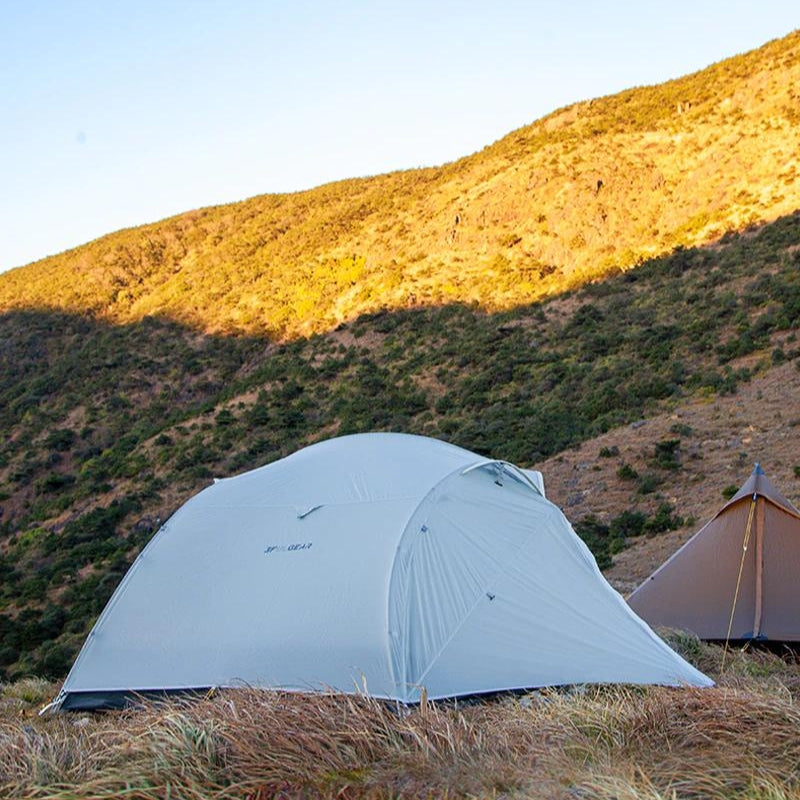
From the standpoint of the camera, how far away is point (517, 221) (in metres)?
41.6

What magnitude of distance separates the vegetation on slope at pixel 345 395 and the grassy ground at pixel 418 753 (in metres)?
11.8

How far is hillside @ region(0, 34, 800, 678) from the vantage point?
1977 centimetres

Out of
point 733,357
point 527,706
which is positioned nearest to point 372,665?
point 527,706

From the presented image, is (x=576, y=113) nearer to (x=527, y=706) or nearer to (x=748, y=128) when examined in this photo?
(x=748, y=128)

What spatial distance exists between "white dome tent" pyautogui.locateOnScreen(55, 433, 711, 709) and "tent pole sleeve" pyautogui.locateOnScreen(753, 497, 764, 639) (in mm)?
2250

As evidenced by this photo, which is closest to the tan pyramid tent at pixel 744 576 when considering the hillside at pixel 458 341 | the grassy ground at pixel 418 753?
the hillside at pixel 458 341

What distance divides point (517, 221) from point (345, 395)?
560 inches

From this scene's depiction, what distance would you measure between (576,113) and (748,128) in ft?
41.3

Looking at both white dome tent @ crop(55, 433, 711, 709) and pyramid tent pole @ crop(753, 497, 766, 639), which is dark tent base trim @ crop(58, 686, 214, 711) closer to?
white dome tent @ crop(55, 433, 711, 709)

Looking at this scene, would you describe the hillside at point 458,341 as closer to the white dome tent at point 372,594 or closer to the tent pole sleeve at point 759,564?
the tent pole sleeve at point 759,564

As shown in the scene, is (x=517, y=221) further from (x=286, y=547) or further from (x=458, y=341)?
(x=286, y=547)

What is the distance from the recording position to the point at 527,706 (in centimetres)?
498

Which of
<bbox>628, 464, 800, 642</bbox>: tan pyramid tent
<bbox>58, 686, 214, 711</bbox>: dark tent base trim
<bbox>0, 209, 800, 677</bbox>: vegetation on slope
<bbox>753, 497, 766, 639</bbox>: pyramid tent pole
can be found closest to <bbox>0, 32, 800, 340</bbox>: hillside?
<bbox>0, 209, 800, 677</bbox>: vegetation on slope

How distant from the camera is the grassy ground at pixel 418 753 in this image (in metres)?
3.24
